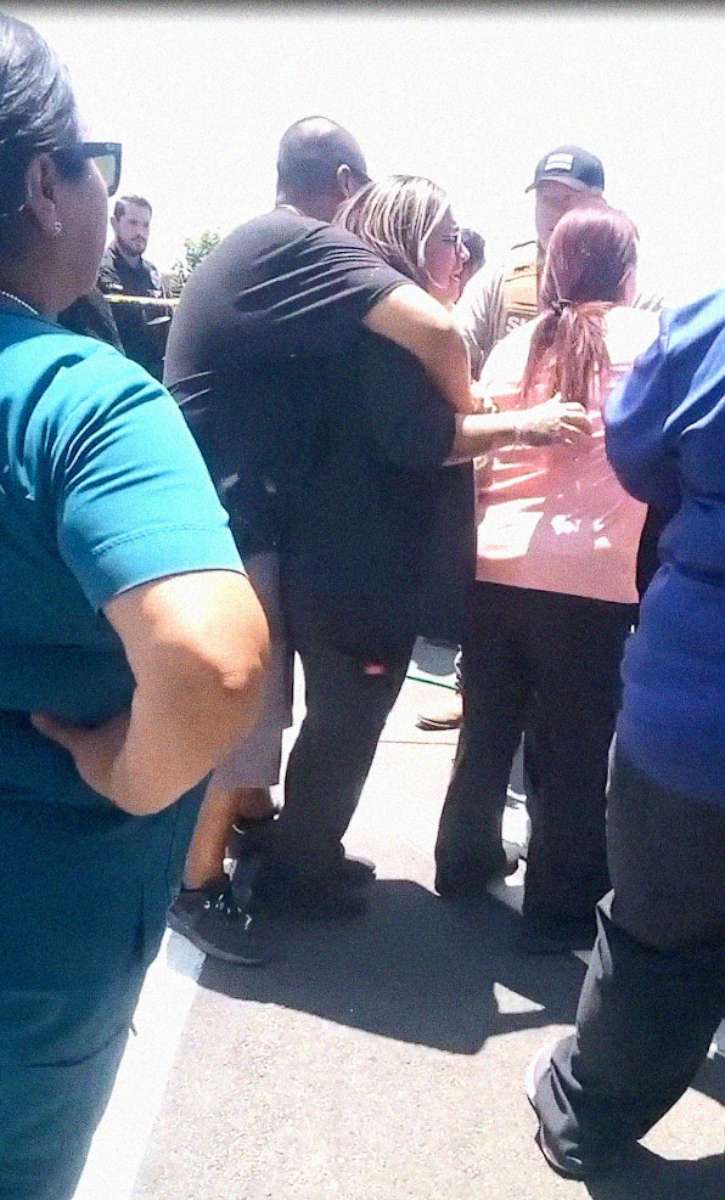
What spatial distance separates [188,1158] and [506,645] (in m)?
1.33

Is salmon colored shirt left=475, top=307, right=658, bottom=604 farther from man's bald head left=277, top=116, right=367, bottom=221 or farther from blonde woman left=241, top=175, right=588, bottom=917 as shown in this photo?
man's bald head left=277, top=116, right=367, bottom=221

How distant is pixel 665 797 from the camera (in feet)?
6.02

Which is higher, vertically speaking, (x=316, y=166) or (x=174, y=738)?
(x=316, y=166)

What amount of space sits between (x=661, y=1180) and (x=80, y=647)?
164 centimetres

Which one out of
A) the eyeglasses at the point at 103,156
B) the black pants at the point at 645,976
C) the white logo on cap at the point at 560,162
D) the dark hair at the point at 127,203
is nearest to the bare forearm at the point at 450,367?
the black pants at the point at 645,976

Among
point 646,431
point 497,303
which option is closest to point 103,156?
point 646,431

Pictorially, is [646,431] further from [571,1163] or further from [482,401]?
[571,1163]

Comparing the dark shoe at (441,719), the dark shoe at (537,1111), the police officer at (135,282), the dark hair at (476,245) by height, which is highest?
the dark hair at (476,245)

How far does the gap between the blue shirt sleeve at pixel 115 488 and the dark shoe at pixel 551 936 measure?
2.07 metres

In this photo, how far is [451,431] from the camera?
2529 mm

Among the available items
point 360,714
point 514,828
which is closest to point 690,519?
point 360,714

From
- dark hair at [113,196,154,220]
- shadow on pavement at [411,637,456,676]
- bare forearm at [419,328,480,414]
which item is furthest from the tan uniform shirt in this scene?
dark hair at [113,196,154,220]

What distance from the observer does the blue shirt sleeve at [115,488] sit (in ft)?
3.22

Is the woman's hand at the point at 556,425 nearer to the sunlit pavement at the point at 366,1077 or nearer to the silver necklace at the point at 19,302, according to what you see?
Result: the sunlit pavement at the point at 366,1077
